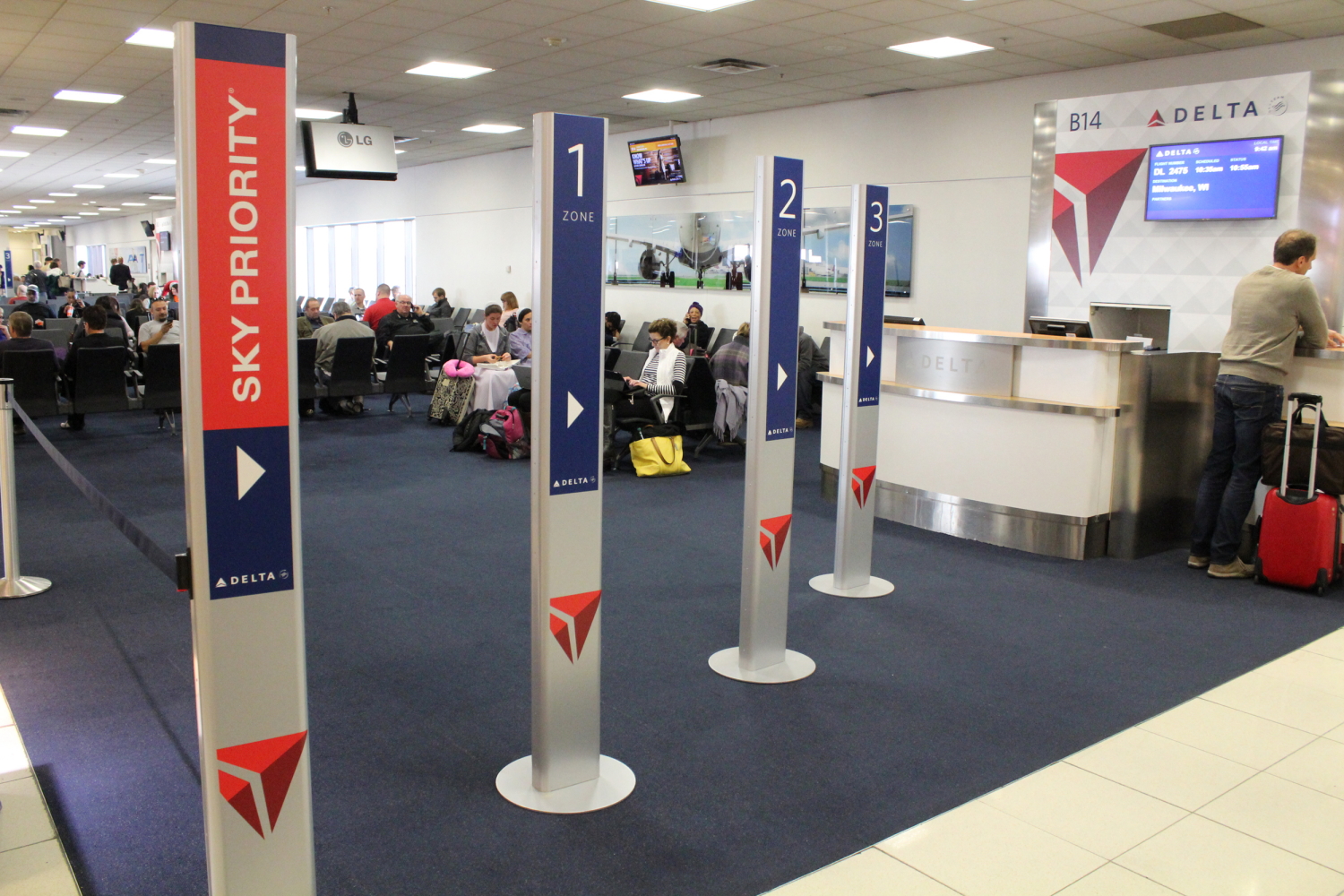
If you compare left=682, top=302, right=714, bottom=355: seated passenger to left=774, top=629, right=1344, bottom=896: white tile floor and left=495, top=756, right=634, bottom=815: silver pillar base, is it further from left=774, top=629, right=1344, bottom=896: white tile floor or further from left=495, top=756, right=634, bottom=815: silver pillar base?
left=495, top=756, right=634, bottom=815: silver pillar base

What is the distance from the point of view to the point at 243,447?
1.74 metres

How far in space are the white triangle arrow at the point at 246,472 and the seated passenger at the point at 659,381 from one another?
5.88 meters

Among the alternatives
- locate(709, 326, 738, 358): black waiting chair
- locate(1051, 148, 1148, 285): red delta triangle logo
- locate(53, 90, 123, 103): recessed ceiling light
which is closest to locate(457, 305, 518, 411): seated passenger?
locate(709, 326, 738, 358): black waiting chair

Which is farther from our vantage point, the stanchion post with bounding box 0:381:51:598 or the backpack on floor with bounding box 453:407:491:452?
the backpack on floor with bounding box 453:407:491:452

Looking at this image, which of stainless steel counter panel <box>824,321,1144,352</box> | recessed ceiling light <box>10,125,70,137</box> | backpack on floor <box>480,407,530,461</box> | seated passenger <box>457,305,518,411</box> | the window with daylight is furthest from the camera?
the window with daylight

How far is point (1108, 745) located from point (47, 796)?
3.13 metres

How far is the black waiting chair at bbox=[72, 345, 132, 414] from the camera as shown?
823 centimetres

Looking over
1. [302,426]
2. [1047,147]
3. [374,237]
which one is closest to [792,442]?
[1047,147]

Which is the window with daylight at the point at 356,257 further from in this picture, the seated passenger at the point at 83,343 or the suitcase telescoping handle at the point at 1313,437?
the suitcase telescoping handle at the point at 1313,437

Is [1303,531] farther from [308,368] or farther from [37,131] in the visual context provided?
[37,131]

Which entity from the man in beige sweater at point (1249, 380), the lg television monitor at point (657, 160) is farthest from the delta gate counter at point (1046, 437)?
the lg television monitor at point (657, 160)

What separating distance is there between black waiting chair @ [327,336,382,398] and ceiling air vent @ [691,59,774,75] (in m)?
3.95

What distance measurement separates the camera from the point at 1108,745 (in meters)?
3.22

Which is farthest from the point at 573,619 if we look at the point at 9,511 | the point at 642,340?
the point at 642,340
